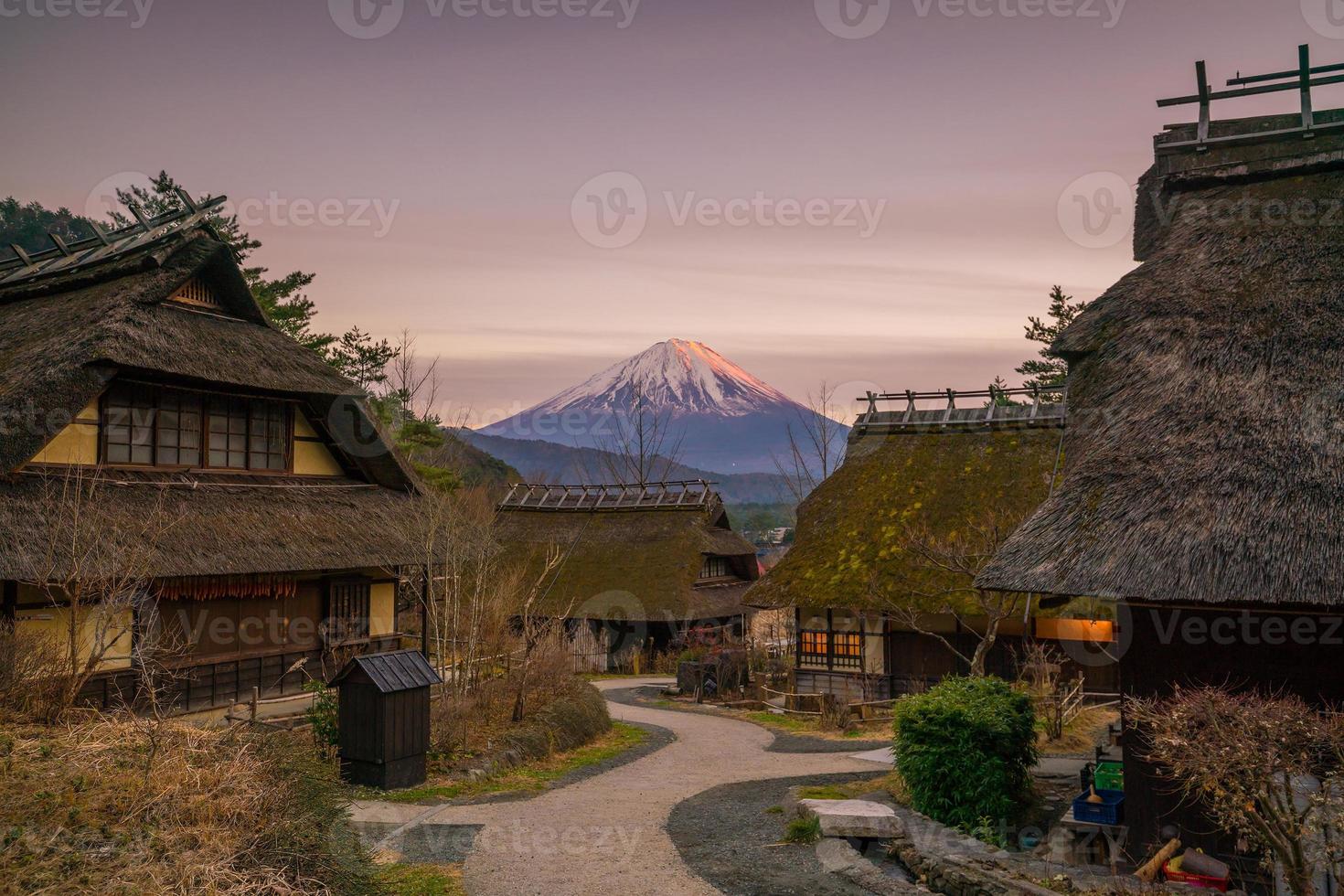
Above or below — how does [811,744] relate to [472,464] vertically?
below

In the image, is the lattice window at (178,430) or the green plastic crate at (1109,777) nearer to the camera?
the green plastic crate at (1109,777)

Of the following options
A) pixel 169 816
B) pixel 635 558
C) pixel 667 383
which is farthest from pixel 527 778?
pixel 667 383

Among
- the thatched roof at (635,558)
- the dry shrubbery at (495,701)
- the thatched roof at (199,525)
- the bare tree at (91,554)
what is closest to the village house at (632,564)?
the thatched roof at (635,558)

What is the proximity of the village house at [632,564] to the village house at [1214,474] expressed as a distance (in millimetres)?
23299

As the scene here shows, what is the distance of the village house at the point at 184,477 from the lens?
13820 mm

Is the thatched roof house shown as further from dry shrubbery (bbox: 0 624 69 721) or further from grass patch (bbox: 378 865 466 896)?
dry shrubbery (bbox: 0 624 69 721)

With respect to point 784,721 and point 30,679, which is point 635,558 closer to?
point 784,721

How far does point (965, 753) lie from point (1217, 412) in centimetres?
495

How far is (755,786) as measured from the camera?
14625mm

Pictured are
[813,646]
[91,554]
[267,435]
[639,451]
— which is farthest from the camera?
[639,451]

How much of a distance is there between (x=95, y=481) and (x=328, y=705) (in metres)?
5.13

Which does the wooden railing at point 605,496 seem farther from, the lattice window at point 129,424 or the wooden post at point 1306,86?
the wooden post at point 1306,86

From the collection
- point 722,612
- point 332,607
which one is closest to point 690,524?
point 722,612

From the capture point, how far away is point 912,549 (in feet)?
77.5
